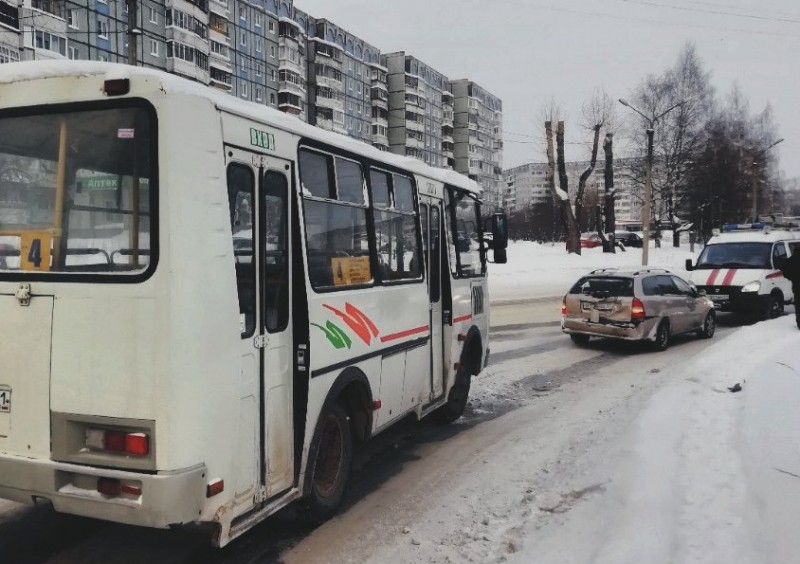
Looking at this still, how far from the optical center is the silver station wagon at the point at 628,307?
43.4 feet

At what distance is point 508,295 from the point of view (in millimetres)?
26906

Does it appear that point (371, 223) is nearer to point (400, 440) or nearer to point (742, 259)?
point (400, 440)

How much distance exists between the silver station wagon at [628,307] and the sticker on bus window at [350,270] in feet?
28.7

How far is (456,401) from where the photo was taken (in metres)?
8.25

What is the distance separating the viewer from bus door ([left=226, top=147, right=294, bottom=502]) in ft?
13.2

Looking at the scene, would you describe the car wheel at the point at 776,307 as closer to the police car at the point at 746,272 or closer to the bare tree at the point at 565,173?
the police car at the point at 746,272

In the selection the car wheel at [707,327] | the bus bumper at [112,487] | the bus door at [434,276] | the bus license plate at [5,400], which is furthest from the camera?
the car wheel at [707,327]

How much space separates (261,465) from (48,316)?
4.86 ft

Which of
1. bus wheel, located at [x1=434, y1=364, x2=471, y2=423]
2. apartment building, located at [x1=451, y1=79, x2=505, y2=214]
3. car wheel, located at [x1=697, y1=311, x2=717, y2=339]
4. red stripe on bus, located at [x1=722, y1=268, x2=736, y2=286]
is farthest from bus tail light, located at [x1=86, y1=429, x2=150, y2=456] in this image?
apartment building, located at [x1=451, y1=79, x2=505, y2=214]

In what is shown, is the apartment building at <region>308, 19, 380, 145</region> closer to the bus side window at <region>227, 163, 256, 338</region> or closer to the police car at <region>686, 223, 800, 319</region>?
the police car at <region>686, 223, 800, 319</region>

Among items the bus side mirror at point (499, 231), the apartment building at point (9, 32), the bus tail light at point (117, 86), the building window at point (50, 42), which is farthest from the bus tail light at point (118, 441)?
the building window at point (50, 42)

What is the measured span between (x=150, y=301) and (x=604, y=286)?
37.5 ft

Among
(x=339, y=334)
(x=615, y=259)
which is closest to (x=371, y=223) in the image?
(x=339, y=334)

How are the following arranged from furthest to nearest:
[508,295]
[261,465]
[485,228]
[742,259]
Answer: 1. [508,295]
2. [742,259]
3. [485,228]
4. [261,465]
